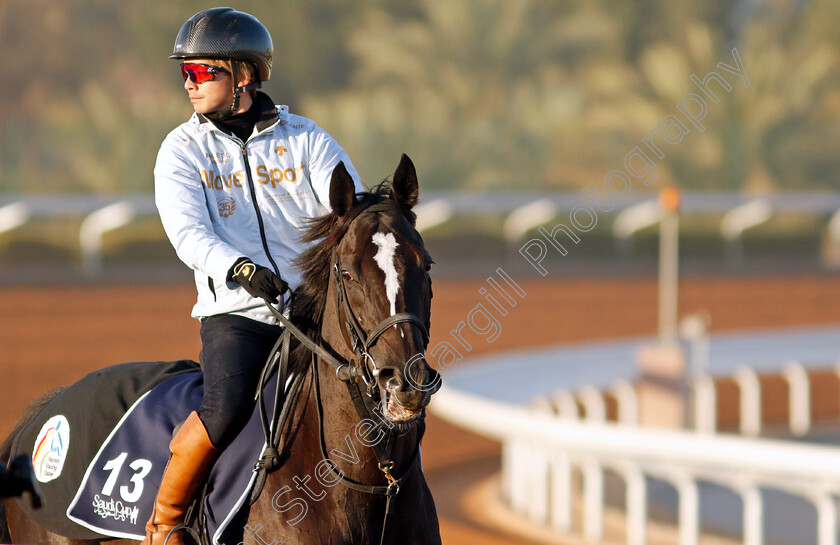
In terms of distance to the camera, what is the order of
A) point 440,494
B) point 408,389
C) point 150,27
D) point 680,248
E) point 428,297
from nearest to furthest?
point 408,389 < point 428,297 < point 440,494 < point 680,248 < point 150,27

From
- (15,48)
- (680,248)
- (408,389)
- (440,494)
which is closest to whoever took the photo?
(408,389)

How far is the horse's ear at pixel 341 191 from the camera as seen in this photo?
125 inches

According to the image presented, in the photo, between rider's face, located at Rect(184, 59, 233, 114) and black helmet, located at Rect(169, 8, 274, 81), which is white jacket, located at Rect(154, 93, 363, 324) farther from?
black helmet, located at Rect(169, 8, 274, 81)

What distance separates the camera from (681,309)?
47.0 feet

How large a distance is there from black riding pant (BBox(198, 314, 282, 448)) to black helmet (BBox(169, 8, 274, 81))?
932 mm

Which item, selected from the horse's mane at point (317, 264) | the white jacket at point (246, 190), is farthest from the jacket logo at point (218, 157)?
the horse's mane at point (317, 264)

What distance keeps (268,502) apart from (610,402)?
10.7 meters

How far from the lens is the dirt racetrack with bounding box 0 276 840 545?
11742 millimetres

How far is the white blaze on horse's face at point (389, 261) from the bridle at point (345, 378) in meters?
0.07

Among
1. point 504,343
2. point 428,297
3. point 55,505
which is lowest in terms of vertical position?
point 504,343

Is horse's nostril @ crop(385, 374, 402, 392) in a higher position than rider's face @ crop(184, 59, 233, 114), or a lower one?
lower

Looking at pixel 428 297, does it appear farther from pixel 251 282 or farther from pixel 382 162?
pixel 382 162

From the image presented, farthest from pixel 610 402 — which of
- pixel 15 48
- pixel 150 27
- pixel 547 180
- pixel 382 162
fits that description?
pixel 15 48

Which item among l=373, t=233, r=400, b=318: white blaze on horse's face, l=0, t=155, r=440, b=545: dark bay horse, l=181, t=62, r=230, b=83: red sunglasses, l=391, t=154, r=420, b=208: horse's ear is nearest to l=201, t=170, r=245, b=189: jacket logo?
l=181, t=62, r=230, b=83: red sunglasses
